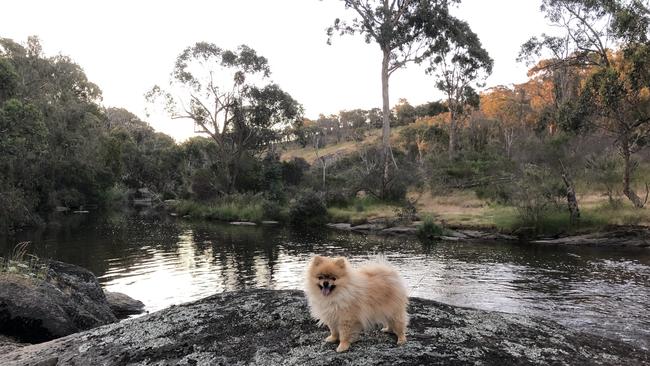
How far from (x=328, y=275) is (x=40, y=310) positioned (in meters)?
5.98

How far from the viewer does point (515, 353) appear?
14.9 ft

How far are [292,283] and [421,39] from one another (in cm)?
3103

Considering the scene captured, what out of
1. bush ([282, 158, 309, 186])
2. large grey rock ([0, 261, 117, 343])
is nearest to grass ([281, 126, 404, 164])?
bush ([282, 158, 309, 186])

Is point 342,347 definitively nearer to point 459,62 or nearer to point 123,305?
point 123,305

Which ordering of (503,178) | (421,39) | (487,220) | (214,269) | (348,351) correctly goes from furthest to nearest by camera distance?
1. (421,39)
2. (503,178)
3. (487,220)
4. (214,269)
5. (348,351)

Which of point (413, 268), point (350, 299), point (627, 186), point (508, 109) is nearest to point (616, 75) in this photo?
point (627, 186)

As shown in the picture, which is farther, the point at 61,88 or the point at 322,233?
the point at 61,88

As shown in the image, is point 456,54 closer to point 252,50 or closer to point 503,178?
point 503,178

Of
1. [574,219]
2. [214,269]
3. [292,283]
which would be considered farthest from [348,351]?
[574,219]

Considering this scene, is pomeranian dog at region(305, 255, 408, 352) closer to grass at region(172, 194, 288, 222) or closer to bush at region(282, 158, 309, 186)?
grass at region(172, 194, 288, 222)

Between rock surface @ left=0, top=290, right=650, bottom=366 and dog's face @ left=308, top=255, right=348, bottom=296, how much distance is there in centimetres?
59

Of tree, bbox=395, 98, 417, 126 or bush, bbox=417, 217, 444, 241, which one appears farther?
tree, bbox=395, 98, 417, 126

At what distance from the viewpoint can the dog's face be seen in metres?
4.42

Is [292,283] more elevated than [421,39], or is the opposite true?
[421,39]
